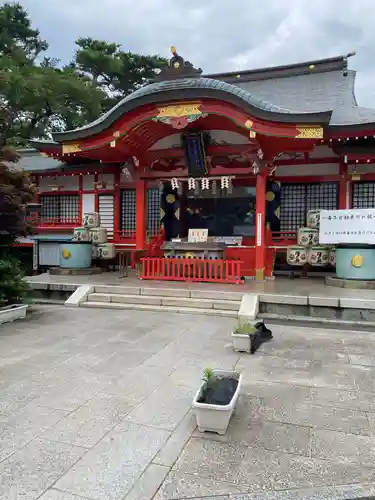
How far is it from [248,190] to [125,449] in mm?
10267

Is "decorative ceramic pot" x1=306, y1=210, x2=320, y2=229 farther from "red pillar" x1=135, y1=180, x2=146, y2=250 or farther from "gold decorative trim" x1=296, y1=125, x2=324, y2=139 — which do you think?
"red pillar" x1=135, y1=180, x2=146, y2=250

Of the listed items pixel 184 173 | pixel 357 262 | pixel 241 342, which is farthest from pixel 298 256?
pixel 241 342

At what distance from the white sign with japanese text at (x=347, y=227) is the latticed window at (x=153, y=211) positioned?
18.5 feet

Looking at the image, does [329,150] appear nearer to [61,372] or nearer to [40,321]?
[40,321]

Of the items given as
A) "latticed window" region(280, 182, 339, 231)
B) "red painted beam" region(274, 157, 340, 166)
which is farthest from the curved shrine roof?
"latticed window" region(280, 182, 339, 231)

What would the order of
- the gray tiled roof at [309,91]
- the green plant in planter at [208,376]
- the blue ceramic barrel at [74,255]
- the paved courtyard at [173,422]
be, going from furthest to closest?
1. the gray tiled roof at [309,91]
2. the blue ceramic barrel at [74,255]
3. the green plant in planter at [208,376]
4. the paved courtyard at [173,422]

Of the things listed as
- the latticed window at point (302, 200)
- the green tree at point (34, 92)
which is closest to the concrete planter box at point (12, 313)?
the latticed window at point (302, 200)

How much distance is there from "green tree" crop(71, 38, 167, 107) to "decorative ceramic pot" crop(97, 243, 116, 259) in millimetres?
18364

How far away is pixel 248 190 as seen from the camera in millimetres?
12266

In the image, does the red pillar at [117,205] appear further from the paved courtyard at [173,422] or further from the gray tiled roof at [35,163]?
the paved courtyard at [173,422]

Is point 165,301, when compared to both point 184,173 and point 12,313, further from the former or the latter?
point 184,173

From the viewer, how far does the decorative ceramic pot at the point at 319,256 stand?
1012cm

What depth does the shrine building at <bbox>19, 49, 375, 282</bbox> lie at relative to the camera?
9375 mm

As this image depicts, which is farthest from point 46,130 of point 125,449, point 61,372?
point 125,449
